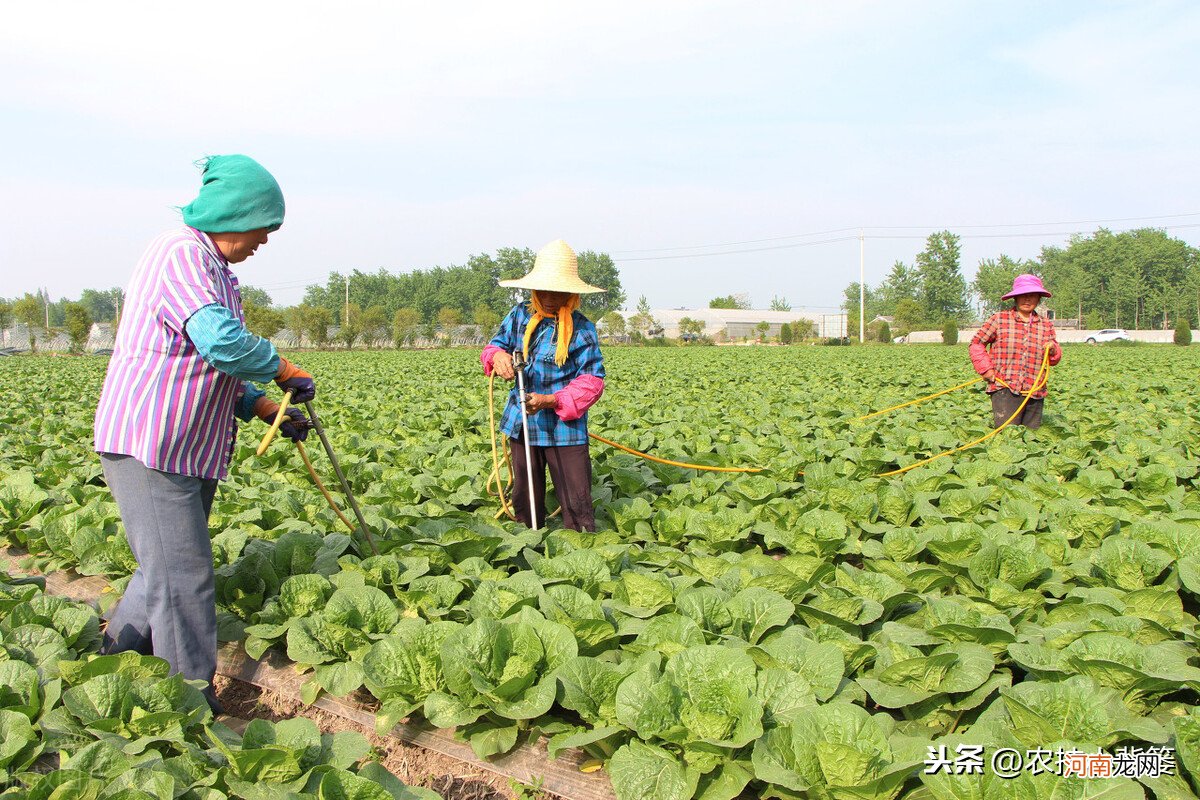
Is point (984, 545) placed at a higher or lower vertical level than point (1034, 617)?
higher

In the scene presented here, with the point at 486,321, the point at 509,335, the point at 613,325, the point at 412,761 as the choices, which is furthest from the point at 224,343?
the point at 613,325

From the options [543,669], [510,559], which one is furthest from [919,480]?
[543,669]

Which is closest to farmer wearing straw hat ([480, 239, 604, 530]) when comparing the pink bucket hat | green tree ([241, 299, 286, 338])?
the pink bucket hat

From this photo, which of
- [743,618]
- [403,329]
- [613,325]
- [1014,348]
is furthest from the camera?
[613,325]

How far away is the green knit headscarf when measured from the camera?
2.68 meters

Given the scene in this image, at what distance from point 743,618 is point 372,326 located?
173 ft

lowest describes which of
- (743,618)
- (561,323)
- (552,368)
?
(743,618)

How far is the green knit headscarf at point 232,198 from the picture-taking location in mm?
2680

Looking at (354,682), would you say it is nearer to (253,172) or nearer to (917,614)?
(253,172)

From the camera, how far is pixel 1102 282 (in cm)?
9625

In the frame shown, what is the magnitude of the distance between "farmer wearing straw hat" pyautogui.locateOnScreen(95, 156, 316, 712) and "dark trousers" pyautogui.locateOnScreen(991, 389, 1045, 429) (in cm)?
646

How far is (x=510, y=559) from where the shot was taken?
4133 mm

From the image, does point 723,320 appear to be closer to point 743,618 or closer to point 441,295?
point 441,295

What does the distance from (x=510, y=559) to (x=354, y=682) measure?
138 centimetres
